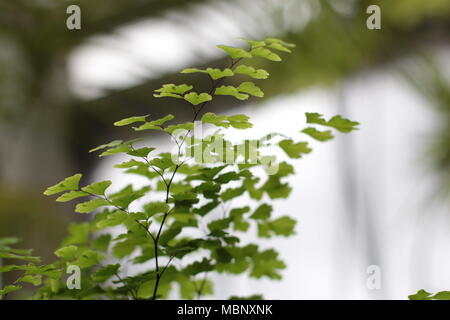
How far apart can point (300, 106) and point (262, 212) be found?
268cm

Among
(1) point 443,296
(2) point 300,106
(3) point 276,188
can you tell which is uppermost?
(2) point 300,106

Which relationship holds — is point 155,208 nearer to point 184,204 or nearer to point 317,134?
point 184,204

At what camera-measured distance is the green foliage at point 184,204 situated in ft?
1.35

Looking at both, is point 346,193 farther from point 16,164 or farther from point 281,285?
point 16,164

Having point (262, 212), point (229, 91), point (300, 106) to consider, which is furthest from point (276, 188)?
point (300, 106)

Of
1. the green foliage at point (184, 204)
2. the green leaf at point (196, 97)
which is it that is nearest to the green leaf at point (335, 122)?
the green foliage at point (184, 204)

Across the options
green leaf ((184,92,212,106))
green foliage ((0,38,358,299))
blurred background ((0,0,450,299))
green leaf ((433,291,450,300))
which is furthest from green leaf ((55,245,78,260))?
blurred background ((0,0,450,299))

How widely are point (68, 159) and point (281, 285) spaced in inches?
56.9

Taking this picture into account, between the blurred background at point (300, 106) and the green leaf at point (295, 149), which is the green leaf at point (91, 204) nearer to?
the green leaf at point (295, 149)

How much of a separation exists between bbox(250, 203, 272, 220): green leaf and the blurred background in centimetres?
173

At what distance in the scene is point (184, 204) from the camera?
1.47ft

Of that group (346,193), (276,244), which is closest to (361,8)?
(346,193)

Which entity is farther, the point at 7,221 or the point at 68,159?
the point at 68,159
